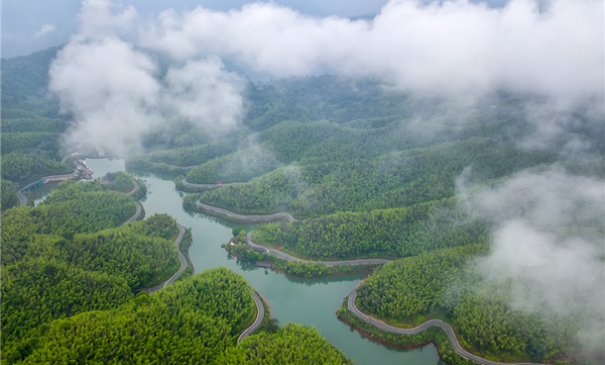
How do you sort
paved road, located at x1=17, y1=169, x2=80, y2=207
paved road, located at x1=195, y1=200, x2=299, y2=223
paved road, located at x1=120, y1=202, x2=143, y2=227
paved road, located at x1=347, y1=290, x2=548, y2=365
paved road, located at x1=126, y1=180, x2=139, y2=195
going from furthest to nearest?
paved road, located at x1=126, y1=180, x2=139, y2=195 → paved road, located at x1=17, y1=169, x2=80, y2=207 → paved road, located at x1=195, y1=200, x2=299, y2=223 → paved road, located at x1=120, y1=202, x2=143, y2=227 → paved road, located at x1=347, y1=290, x2=548, y2=365

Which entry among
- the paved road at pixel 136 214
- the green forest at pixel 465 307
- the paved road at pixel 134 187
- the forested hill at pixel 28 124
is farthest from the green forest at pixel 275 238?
the paved road at pixel 134 187

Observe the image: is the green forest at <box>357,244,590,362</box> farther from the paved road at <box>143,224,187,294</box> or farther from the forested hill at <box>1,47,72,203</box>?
the forested hill at <box>1,47,72,203</box>

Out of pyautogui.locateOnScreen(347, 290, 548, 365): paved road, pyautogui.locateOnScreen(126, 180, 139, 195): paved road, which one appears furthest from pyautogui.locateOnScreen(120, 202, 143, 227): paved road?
pyautogui.locateOnScreen(347, 290, 548, 365): paved road

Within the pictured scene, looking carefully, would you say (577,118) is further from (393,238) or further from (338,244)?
(338,244)

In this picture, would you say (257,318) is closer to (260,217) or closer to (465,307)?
(465,307)

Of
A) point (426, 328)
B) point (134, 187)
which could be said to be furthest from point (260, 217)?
point (426, 328)

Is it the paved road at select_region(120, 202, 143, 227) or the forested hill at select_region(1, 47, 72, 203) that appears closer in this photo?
the paved road at select_region(120, 202, 143, 227)

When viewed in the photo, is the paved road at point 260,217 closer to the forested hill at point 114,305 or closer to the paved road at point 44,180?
the forested hill at point 114,305

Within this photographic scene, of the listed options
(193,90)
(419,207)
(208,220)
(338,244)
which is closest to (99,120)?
(193,90)

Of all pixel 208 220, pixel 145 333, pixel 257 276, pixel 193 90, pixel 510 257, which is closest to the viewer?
pixel 145 333
